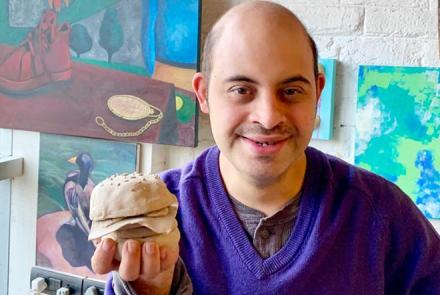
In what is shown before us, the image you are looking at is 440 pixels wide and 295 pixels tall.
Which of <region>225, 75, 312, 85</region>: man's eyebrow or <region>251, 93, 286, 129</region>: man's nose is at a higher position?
<region>225, 75, 312, 85</region>: man's eyebrow

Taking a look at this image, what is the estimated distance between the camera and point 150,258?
692 mm

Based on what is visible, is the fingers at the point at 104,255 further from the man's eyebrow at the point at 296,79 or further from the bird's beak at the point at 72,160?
the bird's beak at the point at 72,160

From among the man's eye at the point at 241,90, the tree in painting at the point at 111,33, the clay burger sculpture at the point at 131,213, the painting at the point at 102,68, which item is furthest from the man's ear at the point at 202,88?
the tree in painting at the point at 111,33

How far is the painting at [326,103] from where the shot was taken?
1306mm

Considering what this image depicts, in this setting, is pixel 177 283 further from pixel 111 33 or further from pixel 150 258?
pixel 111 33

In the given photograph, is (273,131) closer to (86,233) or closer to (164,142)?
(164,142)

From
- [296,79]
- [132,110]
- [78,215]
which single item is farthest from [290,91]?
[78,215]

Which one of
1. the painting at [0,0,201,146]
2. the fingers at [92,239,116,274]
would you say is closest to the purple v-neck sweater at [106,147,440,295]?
the fingers at [92,239,116,274]

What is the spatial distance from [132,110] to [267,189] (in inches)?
25.3

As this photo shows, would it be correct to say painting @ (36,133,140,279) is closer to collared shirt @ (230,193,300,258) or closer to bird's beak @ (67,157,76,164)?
bird's beak @ (67,157,76,164)

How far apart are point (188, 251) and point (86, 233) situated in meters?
0.75

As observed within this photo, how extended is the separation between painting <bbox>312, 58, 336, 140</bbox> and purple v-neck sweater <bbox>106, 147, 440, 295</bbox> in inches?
15.5

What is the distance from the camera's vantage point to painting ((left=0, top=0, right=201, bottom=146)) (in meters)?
1.37

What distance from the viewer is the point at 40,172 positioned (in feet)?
5.31
